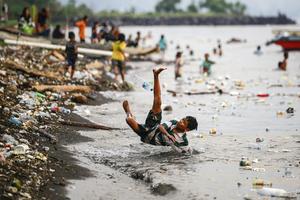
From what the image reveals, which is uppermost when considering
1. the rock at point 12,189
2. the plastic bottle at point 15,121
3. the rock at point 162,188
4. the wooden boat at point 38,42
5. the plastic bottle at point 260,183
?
the wooden boat at point 38,42

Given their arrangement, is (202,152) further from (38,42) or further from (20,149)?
(38,42)

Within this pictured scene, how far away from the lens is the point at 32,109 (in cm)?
1131

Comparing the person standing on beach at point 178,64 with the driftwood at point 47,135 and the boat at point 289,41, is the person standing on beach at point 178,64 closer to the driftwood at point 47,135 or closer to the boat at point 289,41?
the driftwood at point 47,135

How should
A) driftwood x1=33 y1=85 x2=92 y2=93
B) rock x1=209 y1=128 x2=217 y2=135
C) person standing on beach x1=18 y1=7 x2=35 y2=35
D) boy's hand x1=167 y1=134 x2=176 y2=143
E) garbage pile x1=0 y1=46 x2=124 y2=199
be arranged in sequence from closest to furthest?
garbage pile x1=0 y1=46 x2=124 y2=199
boy's hand x1=167 y1=134 x2=176 y2=143
rock x1=209 y1=128 x2=217 y2=135
driftwood x1=33 y1=85 x2=92 y2=93
person standing on beach x1=18 y1=7 x2=35 y2=35

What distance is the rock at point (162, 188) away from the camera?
302 inches

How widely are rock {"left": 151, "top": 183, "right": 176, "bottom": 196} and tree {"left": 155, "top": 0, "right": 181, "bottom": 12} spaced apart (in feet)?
581

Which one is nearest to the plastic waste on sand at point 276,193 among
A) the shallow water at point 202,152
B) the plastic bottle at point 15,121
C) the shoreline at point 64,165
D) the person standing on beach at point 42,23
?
the shallow water at point 202,152

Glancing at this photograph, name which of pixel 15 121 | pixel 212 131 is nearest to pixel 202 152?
pixel 212 131

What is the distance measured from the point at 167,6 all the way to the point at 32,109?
574ft

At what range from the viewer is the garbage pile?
7305mm

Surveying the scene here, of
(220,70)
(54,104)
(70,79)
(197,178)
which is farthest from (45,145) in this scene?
(220,70)

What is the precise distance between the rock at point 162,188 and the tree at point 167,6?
581 feet

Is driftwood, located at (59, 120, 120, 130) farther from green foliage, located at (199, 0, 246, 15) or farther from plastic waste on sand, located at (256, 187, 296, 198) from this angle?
green foliage, located at (199, 0, 246, 15)

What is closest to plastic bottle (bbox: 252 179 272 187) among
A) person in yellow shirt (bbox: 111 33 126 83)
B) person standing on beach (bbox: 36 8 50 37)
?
person in yellow shirt (bbox: 111 33 126 83)
